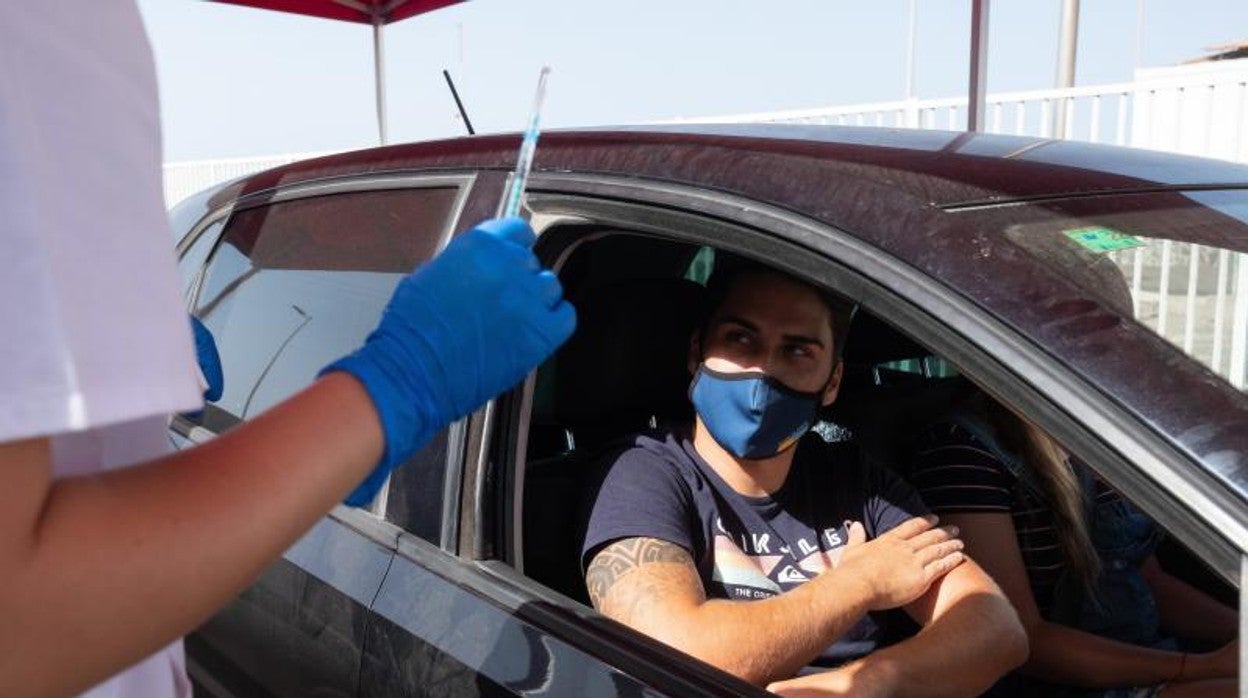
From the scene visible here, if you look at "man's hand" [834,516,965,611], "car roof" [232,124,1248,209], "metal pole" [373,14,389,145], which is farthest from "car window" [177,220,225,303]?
"metal pole" [373,14,389,145]

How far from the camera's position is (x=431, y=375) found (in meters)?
0.89

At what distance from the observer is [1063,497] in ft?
6.84

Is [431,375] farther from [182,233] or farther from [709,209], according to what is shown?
[182,233]

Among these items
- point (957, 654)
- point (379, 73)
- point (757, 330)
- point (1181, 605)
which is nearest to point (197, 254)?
point (757, 330)

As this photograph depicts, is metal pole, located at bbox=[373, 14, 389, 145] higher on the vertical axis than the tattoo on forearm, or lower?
higher

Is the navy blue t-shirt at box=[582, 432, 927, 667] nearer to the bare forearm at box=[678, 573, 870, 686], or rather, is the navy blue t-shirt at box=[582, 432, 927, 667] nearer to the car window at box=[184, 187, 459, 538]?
the bare forearm at box=[678, 573, 870, 686]

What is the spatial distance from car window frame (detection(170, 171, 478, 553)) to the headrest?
36 centimetres

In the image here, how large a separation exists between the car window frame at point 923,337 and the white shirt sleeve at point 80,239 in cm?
74

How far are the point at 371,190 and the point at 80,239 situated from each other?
1294 mm

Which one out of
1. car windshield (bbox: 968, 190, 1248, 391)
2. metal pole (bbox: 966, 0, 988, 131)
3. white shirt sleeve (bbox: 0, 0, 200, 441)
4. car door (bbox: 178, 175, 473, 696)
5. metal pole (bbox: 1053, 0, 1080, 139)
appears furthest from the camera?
metal pole (bbox: 1053, 0, 1080, 139)

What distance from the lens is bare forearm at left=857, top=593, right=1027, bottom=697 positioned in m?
1.63

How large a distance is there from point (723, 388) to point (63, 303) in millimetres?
1291

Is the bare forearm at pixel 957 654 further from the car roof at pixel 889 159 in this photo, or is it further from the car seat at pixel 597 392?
the car roof at pixel 889 159

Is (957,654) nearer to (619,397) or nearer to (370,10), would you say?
(619,397)
